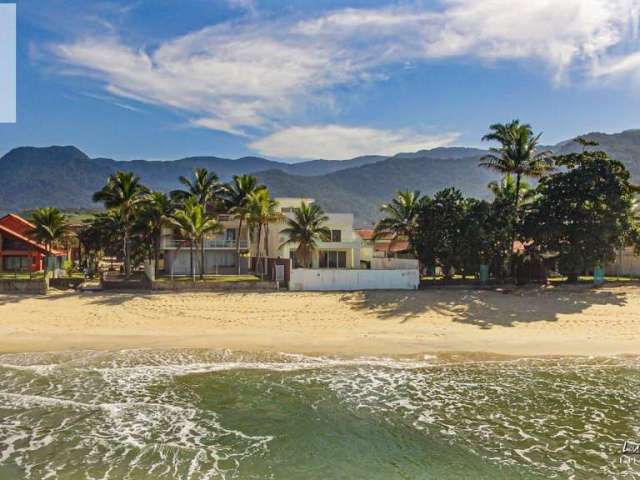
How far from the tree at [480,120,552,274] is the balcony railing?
2053 centimetres

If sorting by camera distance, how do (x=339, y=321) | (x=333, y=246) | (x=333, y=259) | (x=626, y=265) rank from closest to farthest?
(x=339, y=321) < (x=626, y=265) < (x=333, y=246) < (x=333, y=259)

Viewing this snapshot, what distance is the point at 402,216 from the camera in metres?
38.5

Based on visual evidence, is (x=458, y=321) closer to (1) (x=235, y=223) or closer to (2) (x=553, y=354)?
(2) (x=553, y=354)

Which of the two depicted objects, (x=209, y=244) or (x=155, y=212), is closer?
(x=155, y=212)

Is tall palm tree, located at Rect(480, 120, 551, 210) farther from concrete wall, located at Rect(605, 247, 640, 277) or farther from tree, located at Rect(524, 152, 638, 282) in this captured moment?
concrete wall, located at Rect(605, 247, 640, 277)

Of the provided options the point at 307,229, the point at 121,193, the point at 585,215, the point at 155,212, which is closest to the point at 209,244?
the point at 155,212

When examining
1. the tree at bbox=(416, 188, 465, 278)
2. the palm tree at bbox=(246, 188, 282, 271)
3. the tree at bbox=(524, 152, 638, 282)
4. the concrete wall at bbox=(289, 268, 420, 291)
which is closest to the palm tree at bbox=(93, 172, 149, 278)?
the palm tree at bbox=(246, 188, 282, 271)

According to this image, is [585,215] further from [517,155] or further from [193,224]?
[193,224]

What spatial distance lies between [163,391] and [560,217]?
28.9m

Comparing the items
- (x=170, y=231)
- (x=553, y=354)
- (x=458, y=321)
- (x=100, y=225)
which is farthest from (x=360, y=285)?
(x=100, y=225)

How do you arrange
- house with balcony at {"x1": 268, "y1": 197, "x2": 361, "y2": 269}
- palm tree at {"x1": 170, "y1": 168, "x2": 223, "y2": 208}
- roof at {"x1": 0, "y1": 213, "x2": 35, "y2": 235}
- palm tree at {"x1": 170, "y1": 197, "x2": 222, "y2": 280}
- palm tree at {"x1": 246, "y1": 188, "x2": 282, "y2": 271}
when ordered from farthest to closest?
roof at {"x1": 0, "y1": 213, "x2": 35, "y2": 235} < palm tree at {"x1": 170, "y1": 168, "x2": 223, "y2": 208} < house with balcony at {"x1": 268, "y1": 197, "x2": 361, "y2": 269} < palm tree at {"x1": 246, "y1": 188, "x2": 282, "y2": 271} < palm tree at {"x1": 170, "y1": 197, "x2": 222, "y2": 280}

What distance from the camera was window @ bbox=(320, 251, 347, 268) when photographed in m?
41.9

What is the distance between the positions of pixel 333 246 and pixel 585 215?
1857cm

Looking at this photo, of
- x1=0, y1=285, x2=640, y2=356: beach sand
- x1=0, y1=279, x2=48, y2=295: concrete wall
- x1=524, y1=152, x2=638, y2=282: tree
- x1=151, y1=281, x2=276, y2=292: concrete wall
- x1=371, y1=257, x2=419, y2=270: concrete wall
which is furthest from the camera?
x1=371, y1=257, x2=419, y2=270: concrete wall
